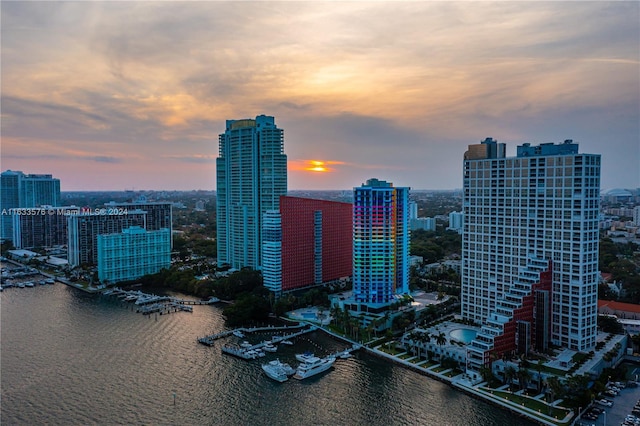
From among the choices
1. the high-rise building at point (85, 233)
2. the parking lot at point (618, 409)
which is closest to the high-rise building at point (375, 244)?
the parking lot at point (618, 409)

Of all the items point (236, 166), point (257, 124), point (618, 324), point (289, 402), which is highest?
point (257, 124)

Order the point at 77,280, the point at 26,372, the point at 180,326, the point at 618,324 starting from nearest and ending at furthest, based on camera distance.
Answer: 1. the point at 26,372
2. the point at 618,324
3. the point at 180,326
4. the point at 77,280

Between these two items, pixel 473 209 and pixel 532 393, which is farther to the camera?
pixel 473 209

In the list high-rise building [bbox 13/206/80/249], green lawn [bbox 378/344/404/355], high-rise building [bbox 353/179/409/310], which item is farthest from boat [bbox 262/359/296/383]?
high-rise building [bbox 13/206/80/249]

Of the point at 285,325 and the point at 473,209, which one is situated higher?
the point at 473,209

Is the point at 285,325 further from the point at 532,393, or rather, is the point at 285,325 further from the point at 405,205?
the point at 532,393

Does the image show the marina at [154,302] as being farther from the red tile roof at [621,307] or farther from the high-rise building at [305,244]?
the red tile roof at [621,307]

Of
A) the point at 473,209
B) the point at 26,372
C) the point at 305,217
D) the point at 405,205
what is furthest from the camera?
the point at 305,217

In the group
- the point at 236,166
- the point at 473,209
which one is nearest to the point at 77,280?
the point at 236,166
